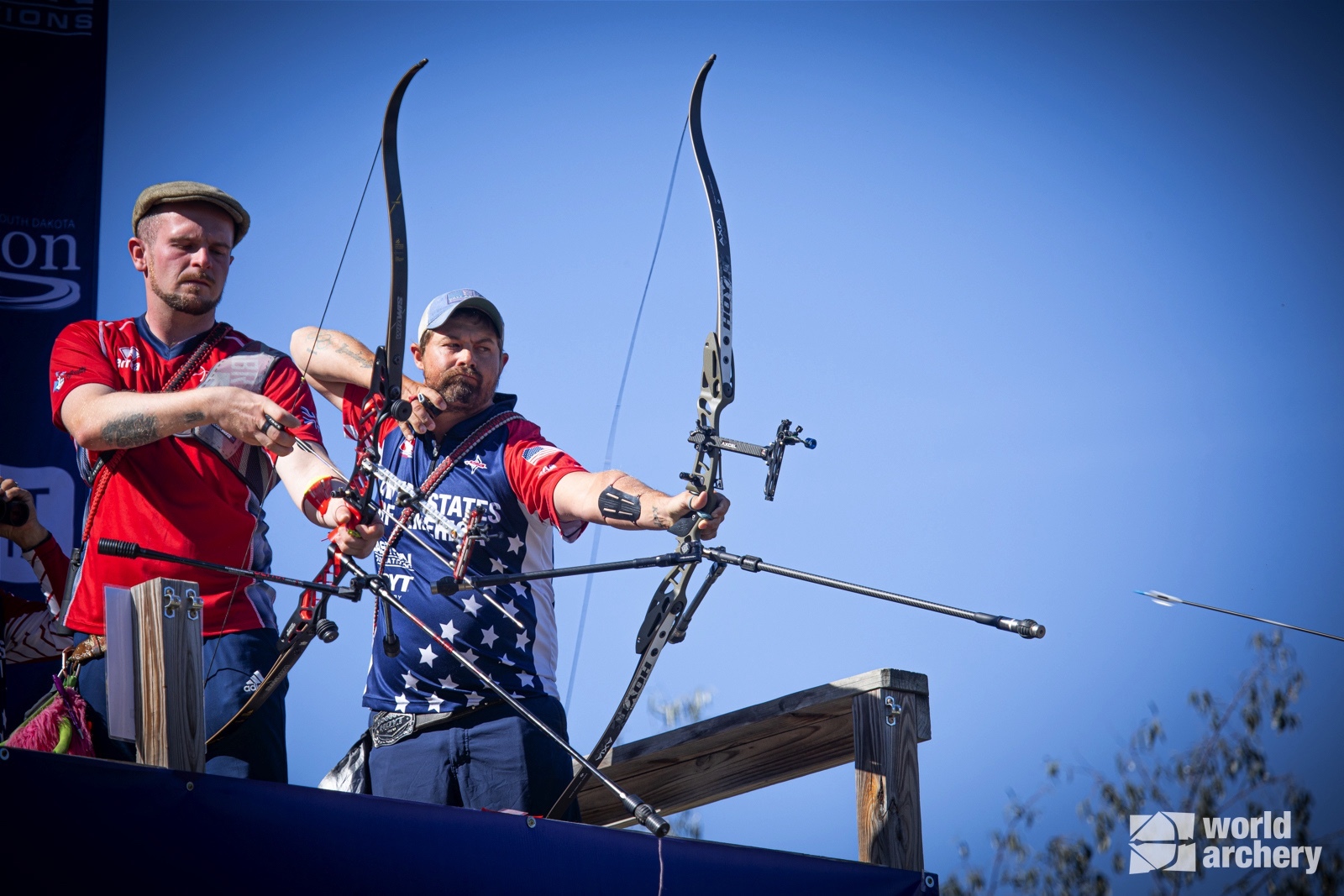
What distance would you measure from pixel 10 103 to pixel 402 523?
330 centimetres

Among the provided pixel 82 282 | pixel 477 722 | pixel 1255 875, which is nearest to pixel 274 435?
pixel 477 722

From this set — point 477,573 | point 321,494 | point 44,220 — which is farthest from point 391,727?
point 44,220

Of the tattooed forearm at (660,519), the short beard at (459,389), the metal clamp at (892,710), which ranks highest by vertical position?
the short beard at (459,389)

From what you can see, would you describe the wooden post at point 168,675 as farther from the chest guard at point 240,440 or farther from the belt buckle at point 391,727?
the belt buckle at point 391,727

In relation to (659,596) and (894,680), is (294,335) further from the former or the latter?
(894,680)

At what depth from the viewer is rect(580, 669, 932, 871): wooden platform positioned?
145 inches

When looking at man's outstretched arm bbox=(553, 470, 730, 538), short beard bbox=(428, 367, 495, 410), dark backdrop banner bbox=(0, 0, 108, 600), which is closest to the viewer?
man's outstretched arm bbox=(553, 470, 730, 538)

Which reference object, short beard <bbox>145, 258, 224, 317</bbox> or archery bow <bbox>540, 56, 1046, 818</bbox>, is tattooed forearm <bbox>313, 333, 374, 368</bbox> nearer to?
short beard <bbox>145, 258, 224, 317</bbox>

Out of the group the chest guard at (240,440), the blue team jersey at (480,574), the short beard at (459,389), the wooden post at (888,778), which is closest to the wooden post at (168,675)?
the chest guard at (240,440)

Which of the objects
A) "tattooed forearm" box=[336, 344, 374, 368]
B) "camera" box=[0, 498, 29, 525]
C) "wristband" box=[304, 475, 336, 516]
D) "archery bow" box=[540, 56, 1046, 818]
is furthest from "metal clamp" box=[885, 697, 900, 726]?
"camera" box=[0, 498, 29, 525]

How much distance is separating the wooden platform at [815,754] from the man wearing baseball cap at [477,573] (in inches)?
22.5

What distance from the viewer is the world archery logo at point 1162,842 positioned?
42.2ft

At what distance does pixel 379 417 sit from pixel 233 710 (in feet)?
2.61

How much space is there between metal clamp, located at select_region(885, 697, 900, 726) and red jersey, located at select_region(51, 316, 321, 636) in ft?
5.38
